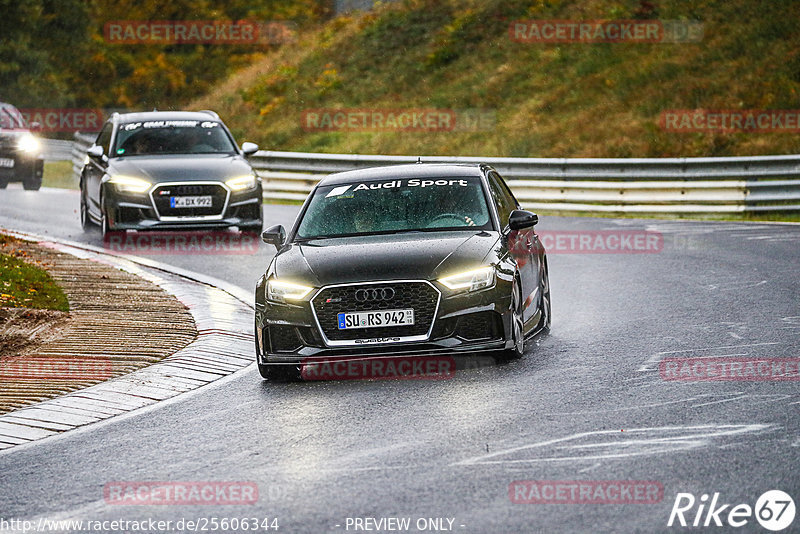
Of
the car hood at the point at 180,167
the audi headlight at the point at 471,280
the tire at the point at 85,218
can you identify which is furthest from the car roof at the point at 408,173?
the tire at the point at 85,218

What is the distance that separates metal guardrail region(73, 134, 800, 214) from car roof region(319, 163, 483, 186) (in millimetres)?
9841

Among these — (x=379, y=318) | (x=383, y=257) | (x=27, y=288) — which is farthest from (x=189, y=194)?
(x=379, y=318)

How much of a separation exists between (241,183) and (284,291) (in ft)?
29.8

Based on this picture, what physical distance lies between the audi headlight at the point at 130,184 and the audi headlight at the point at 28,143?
10.7 m

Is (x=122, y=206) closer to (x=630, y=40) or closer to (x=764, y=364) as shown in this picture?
(x=764, y=364)

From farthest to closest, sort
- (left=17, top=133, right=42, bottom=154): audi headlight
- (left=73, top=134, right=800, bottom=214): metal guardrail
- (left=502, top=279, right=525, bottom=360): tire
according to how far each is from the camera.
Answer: (left=17, top=133, right=42, bottom=154): audi headlight
(left=73, top=134, right=800, bottom=214): metal guardrail
(left=502, top=279, right=525, bottom=360): tire

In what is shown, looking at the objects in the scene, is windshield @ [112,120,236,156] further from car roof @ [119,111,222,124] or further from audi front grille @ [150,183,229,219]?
audi front grille @ [150,183,229,219]

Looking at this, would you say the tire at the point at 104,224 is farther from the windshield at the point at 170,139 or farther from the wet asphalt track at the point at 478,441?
the wet asphalt track at the point at 478,441

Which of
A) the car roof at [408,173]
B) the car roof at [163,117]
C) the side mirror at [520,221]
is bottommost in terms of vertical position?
the car roof at [163,117]

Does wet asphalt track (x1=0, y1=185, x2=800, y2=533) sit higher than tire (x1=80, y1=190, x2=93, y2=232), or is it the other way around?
wet asphalt track (x1=0, y1=185, x2=800, y2=533)

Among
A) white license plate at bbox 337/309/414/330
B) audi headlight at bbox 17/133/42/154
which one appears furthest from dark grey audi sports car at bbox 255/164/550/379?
audi headlight at bbox 17/133/42/154

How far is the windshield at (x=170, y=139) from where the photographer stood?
20.0 meters

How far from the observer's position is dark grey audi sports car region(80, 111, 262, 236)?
1850 cm

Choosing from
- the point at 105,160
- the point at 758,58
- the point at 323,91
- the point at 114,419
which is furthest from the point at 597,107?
the point at 114,419
